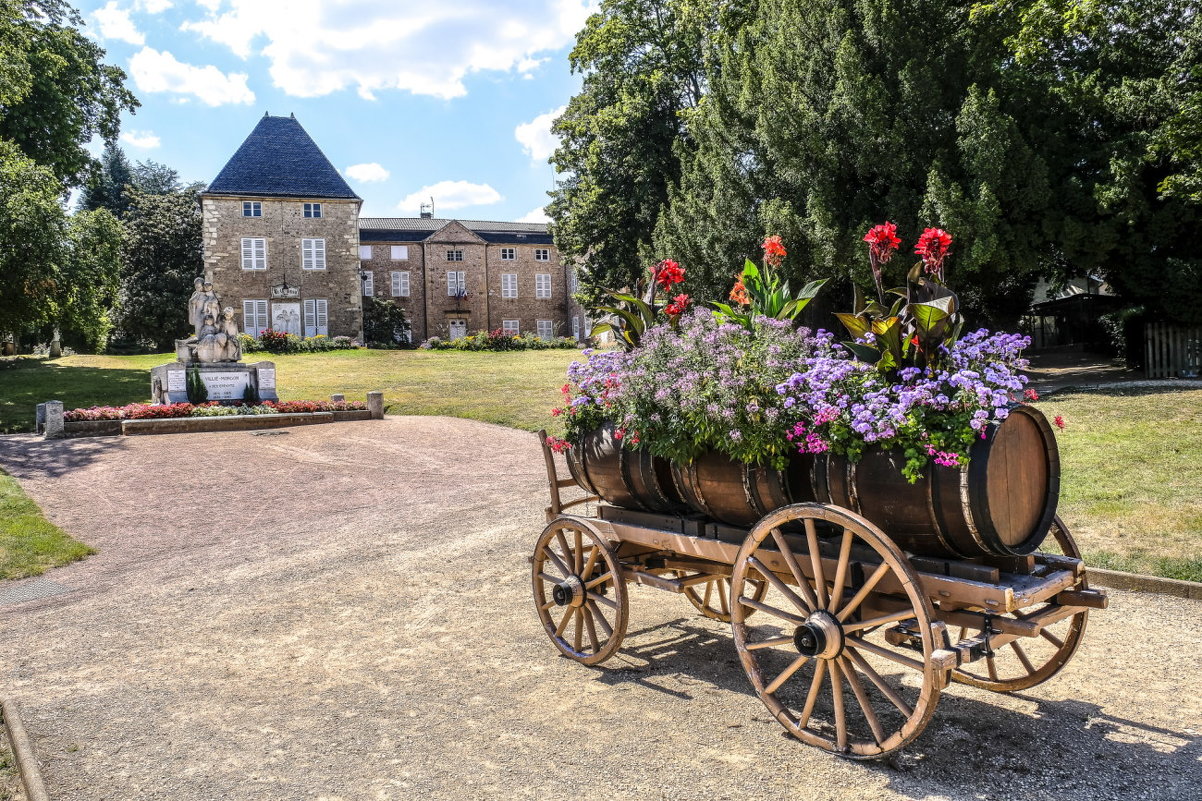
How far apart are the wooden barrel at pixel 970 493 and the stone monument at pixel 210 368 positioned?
2048 centimetres

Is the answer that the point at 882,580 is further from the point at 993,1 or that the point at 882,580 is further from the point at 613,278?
the point at 613,278

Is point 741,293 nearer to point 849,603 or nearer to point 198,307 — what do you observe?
point 849,603

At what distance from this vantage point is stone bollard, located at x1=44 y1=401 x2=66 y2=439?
16500 millimetres

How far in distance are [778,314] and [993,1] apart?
16424 millimetres

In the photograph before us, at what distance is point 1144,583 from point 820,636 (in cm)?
397

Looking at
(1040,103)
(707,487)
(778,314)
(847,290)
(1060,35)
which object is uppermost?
(1060,35)

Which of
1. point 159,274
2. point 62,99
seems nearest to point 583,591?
point 62,99

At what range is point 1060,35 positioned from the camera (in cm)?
1747

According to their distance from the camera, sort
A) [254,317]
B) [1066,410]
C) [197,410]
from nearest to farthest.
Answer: [1066,410] → [197,410] → [254,317]

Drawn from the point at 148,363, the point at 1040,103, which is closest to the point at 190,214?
the point at 148,363

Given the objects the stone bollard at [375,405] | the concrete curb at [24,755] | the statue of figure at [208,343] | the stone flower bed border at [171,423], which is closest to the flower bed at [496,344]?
the statue of figure at [208,343]

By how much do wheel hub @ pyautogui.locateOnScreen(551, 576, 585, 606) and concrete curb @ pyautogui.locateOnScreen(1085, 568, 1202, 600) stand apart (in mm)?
4175

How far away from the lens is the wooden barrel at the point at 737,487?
4.05 m

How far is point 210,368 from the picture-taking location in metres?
20.9
